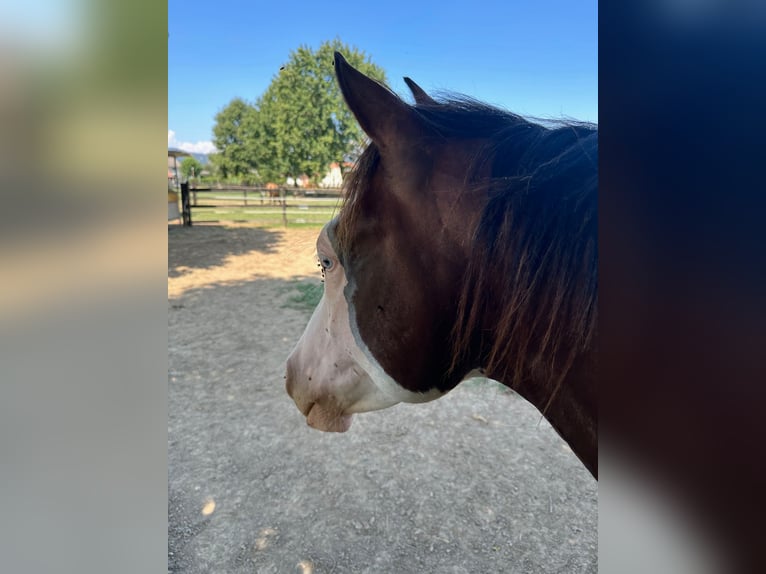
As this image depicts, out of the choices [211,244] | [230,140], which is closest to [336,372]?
[211,244]

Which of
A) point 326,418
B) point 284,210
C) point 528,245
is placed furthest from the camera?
point 284,210

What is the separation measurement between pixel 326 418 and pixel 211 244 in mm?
9662

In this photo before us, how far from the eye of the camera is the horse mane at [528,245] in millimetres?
691

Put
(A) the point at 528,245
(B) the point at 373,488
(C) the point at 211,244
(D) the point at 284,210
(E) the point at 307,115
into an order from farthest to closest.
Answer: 1. (E) the point at 307,115
2. (D) the point at 284,210
3. (C) the point at 211,244
4. (B) the point at 373,488
5. (A) the point at 528,245

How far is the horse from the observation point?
71cm

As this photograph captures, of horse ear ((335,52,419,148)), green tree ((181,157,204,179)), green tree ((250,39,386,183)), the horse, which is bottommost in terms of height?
the horse

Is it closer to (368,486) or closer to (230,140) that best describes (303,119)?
(368,486)

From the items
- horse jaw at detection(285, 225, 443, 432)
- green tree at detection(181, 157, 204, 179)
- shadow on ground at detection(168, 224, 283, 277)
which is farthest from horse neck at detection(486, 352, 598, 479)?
green tree at detection(181, 157, 204, 179)

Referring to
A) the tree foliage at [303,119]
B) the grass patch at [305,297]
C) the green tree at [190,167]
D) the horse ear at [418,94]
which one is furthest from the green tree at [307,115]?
the green tree at [190,167]

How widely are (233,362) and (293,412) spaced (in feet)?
3.71

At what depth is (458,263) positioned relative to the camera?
0.81m

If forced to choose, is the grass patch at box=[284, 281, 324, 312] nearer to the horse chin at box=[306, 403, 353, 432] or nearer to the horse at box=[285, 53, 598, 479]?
the horse chin at box=[306, 403, 353, 432]

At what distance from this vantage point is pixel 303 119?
1744 cm
